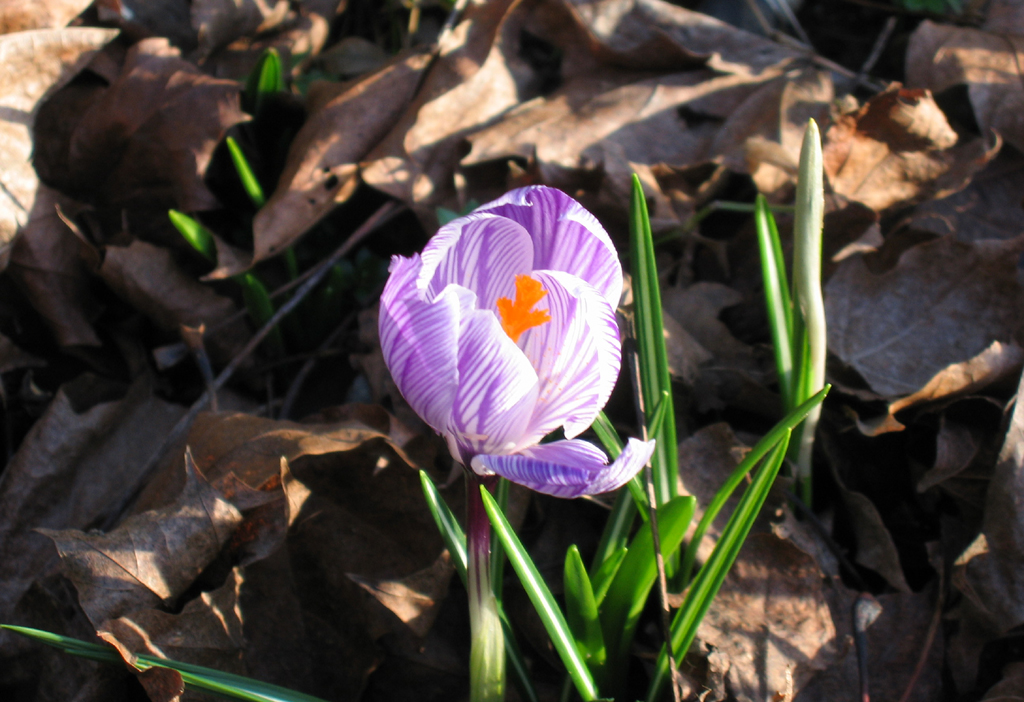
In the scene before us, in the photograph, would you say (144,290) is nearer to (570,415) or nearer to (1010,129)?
(570,415)

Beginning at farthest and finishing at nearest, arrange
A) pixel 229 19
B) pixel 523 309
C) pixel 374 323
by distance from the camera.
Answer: pixel 229 19, pixel 374 323, pixel 523 309

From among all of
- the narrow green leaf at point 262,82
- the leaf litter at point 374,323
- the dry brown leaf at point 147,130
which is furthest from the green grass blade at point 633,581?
→ the narrow green leaf at point 262,82

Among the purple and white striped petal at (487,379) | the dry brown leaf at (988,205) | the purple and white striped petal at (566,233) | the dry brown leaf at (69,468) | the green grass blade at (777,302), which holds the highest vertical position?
the purple and white striped petal at (566,233)

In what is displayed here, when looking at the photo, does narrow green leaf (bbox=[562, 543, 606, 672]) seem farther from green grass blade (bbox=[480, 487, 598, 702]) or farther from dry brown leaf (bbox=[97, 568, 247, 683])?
dry brown leaf (bbox=[97, 568, 247, 683])

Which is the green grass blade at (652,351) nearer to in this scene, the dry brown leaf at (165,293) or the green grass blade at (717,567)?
the green grass blade at (717,567)

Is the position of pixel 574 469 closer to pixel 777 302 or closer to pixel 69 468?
pixel 777 302

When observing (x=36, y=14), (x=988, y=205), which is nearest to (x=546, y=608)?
(x=988, y=205)

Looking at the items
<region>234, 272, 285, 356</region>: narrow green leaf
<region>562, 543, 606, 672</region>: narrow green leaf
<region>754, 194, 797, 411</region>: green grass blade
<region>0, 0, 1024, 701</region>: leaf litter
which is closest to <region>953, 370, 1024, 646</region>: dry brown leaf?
<region>0, 0, 1024, 701</region>: leaf litter
